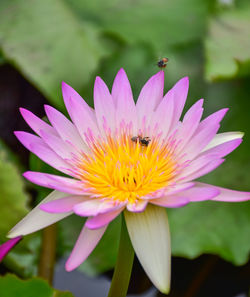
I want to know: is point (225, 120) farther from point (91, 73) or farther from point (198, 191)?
point (198, 191)

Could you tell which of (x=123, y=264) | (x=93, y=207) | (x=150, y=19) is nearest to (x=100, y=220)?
(x=93, y=207)

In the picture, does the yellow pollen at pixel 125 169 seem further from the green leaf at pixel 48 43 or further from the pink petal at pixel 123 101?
the green leaf at pixel 48 43

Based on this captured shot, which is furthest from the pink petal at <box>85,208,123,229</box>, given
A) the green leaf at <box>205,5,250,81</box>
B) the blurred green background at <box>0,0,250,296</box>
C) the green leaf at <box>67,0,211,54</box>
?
the green leaf at <box>67,0,211,54</box>

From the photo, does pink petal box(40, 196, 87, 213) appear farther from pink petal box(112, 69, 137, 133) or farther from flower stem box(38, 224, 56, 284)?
flower stem box(38, 224, 56, 284)

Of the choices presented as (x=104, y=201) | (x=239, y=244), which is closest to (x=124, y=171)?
(x=104, y=201)

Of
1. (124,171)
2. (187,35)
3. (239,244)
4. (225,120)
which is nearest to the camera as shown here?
(124,171)

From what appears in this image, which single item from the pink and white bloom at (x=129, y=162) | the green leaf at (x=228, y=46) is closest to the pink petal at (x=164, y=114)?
the pink and white bloom at (x=129, y=162)

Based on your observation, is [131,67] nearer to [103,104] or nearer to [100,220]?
[103,104]

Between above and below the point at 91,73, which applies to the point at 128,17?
above
